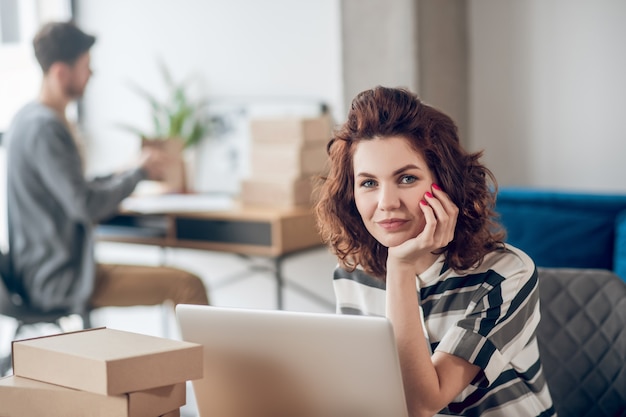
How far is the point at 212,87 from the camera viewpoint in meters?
4.12

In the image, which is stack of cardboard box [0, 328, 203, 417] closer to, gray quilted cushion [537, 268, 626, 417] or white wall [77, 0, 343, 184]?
gray quilted cushion [537, 268, 626, 417]

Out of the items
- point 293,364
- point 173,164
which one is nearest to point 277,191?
point 173,164

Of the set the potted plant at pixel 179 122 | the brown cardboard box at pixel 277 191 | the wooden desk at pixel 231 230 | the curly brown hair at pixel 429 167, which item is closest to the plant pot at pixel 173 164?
the potted plant at pixel 179 122

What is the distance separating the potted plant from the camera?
396 cm

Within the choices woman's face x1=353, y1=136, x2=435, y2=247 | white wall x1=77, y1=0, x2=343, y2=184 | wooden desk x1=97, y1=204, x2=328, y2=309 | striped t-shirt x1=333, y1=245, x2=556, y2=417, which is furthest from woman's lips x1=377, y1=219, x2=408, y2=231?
white wall x1=77, y1=0, x2=343, y2=184

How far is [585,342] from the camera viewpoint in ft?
5.68

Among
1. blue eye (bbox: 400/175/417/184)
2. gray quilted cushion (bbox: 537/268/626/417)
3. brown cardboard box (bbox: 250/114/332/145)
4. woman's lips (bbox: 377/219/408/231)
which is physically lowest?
gray quilted cushion (bbox: 537/268/626/417)

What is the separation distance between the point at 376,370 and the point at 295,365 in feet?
0.40

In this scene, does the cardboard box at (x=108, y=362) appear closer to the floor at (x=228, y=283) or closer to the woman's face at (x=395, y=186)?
the woman's face at (x=395, y=186)

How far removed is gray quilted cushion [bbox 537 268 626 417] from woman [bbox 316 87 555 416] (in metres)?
0.17

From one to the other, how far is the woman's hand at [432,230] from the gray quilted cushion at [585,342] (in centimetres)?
46

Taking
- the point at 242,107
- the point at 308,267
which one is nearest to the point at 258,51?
the point at 242,107

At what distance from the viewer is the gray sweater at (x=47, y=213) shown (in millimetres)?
3086

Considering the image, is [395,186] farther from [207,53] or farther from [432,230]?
[207,53]
